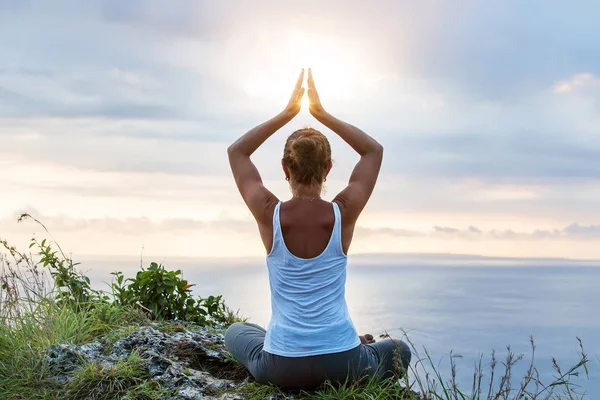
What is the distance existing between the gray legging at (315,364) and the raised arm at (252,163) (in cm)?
111

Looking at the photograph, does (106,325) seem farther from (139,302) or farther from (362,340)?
(362,340)

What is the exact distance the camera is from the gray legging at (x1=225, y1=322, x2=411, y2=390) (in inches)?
188

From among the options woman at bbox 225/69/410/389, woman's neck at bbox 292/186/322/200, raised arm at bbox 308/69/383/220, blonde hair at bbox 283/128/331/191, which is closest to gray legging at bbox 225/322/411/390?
woman at bbox 225/69/410/389

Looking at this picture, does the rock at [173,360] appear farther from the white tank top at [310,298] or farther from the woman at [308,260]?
the white tank top at [310,298]

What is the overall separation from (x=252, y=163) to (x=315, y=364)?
1616 mm

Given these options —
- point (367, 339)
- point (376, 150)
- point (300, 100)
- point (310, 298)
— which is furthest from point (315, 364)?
point (300, 100)

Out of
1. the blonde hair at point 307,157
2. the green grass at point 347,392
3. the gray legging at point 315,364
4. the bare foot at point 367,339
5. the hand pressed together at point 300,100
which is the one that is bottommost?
the green grass at point 347,392

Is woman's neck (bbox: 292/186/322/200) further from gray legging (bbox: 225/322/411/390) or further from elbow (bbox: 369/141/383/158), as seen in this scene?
gray legging (bbox: 225/322/411/390)

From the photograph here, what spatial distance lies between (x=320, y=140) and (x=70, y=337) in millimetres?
3324

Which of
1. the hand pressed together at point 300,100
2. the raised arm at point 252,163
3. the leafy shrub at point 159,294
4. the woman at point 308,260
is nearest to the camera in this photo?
the woman at point 308,260

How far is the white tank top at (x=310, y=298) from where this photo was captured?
4.66 meters

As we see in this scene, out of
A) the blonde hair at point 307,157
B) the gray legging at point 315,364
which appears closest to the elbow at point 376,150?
the blonde hair at point 307,157

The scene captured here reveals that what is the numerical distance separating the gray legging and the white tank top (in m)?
0.07

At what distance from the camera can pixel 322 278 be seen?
469cm
